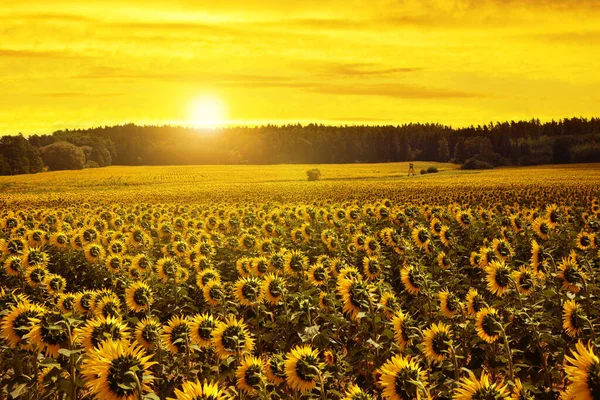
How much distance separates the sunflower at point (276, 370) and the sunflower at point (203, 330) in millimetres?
983

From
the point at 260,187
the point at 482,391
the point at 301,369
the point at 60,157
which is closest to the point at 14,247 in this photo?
the point at 301,369

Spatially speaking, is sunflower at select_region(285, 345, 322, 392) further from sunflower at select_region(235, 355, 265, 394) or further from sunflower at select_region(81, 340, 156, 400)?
sunflower at select_region(81, 340, 156, 400)

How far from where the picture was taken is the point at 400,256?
14211 mm

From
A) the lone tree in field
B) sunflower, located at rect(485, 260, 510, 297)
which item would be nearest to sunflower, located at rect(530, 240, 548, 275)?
sunflower, located at rect(485, 260, 510, 297)

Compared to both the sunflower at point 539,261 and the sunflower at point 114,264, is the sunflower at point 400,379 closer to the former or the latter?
the sunflower at point 539,261

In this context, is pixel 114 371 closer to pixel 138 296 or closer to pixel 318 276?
pixel 138 296

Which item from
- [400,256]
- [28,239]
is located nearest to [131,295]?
[400,256]

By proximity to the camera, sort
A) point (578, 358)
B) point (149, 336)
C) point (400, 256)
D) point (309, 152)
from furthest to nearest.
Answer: point (309, 152), point (400, 256), point (149, 336), point (578, 358)

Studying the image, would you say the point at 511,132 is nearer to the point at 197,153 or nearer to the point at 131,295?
the point at 197,153

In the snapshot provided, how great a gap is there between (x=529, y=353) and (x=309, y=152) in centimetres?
16812

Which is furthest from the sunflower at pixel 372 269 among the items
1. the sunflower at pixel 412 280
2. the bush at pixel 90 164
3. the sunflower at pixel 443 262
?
the bush at pixel 90 164

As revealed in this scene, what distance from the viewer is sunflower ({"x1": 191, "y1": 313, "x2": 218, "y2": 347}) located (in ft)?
22.9

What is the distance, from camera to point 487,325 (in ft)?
24.0

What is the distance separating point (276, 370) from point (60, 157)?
119411mm
